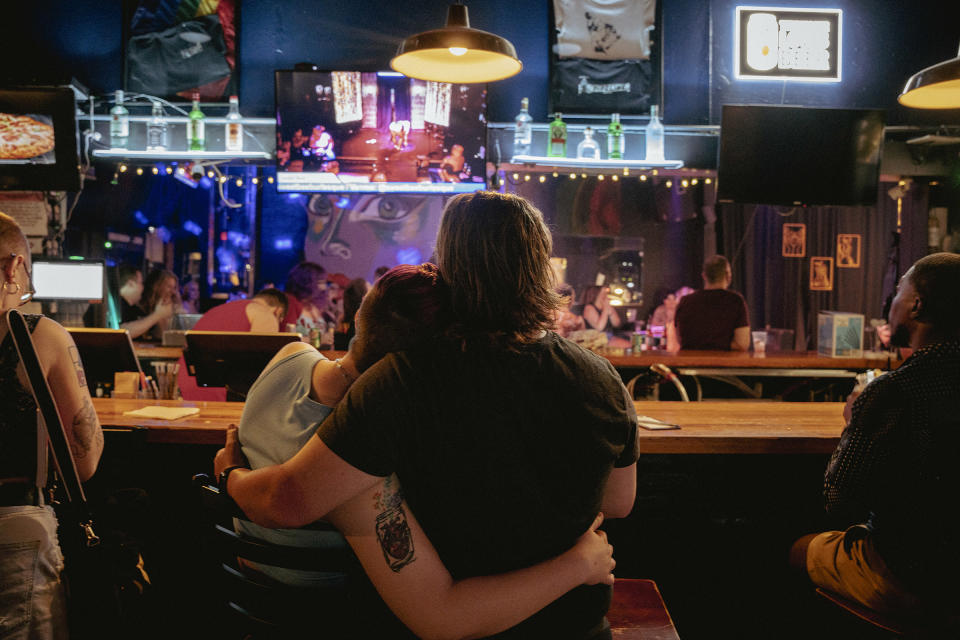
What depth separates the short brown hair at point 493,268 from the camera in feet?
3.95

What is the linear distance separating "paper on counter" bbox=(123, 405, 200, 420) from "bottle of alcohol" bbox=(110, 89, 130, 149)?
3.31 m

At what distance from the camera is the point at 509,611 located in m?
1.25

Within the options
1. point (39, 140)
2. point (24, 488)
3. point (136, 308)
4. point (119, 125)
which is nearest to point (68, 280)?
point (136, 308)

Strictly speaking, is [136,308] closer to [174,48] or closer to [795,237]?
[174,48]

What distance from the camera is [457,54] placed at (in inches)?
129

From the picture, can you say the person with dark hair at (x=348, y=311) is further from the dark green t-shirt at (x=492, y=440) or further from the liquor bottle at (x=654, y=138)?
the dark green t-shirt at (x=492, y=440)

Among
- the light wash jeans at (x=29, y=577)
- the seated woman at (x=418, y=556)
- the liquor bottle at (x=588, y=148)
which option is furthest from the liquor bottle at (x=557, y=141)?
the light wash jeans at (x=29, y=577)

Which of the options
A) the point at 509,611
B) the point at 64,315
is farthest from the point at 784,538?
the point at 64,315

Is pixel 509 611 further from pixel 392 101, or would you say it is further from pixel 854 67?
pixel 854 67

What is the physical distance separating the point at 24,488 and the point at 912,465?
220 cm

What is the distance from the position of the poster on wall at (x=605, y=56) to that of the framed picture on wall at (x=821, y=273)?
7.74 feet

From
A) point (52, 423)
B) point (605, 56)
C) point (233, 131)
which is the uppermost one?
point (605, 56)

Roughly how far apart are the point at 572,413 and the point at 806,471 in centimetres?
191

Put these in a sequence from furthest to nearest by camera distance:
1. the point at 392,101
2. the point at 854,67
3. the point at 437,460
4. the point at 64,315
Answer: the point at 854,67
the point at 64,315
the point at 392,101
the point at 437,460
